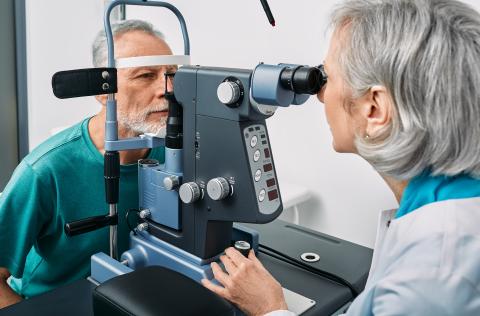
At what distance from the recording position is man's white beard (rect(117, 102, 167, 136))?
4.90 feet

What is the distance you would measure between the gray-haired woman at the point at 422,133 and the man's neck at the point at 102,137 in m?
0.79

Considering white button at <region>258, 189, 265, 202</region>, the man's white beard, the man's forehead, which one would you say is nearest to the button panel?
white button at <region>258, 189, 265, 202</region>

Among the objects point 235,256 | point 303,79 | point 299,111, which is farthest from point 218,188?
point 299,111

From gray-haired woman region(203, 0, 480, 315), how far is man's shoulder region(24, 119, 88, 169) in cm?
83

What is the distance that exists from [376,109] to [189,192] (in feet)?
Answer: 1.48

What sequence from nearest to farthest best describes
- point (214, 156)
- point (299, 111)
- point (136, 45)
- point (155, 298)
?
point (155, 298) < point (214, 156) < point (136, 45) < point (299, 111)

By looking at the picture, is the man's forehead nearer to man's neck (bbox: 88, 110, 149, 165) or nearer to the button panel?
man's neck (bbox: 88, 110, 149, 165)

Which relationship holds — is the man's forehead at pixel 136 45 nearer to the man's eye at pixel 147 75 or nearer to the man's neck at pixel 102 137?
the man's eye at pixel 147 75

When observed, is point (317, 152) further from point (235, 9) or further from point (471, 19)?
point (471, 19)

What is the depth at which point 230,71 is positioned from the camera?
1062 mm

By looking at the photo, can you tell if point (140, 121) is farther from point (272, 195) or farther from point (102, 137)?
point (272, 195)

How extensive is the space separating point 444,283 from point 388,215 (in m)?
0.39

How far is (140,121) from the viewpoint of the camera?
1.50 metres

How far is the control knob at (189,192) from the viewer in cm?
113
